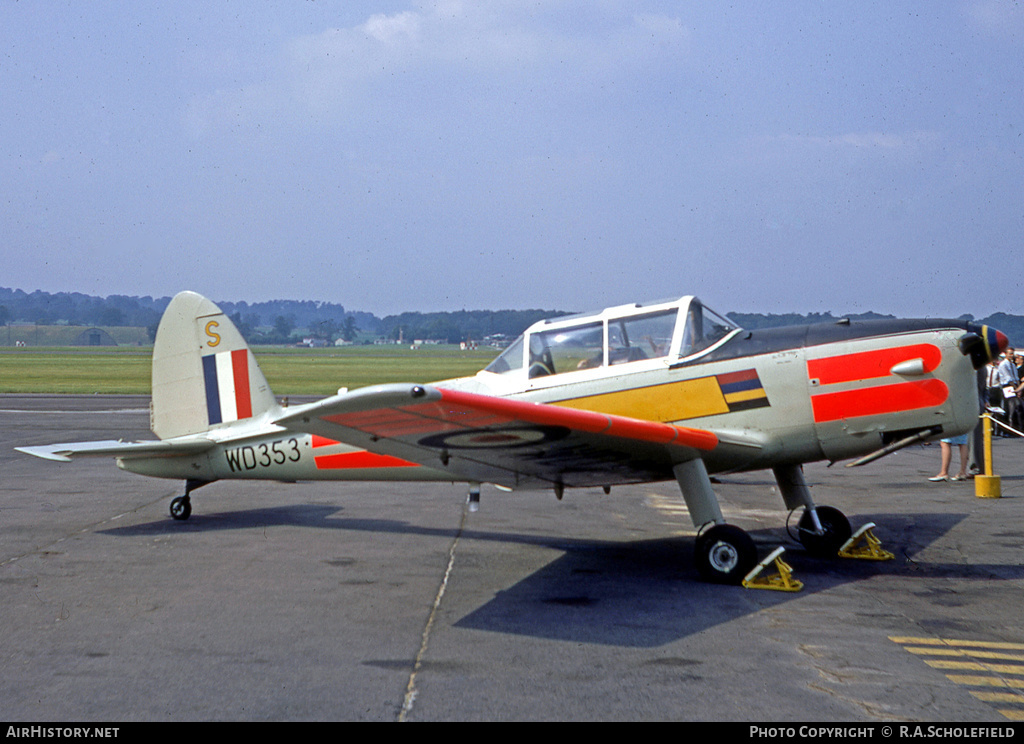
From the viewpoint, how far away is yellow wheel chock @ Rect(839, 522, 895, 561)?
298 inches

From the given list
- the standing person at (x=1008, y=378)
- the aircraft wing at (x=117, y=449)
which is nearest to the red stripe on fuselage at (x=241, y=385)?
the aircraft wing at (x=117, y=449)

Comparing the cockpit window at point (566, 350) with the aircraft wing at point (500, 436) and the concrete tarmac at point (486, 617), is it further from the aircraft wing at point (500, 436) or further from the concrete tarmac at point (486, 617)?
the concrete tarmac at point (486, 617)

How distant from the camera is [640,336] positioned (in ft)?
24.3

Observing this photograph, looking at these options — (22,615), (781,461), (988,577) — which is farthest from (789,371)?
(22,615)

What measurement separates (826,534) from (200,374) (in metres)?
6.68

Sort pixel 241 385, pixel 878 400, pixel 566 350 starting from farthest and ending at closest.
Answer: pixel 241 385 → pixel 566 350 → pixel 878 400

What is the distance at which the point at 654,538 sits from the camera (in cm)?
862

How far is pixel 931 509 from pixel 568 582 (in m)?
5.72

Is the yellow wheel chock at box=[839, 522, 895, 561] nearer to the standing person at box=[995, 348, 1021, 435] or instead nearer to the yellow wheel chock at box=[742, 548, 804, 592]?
the yellow wheel chock at box=[742, 548, 804, 592]

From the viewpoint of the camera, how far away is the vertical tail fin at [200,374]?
9.31 m

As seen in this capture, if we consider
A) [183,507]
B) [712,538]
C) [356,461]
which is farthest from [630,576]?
[183,507]

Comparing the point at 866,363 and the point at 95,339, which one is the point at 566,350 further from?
the point at 95,339

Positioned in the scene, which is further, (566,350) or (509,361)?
(509,361)

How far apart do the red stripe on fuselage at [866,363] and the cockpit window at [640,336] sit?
3.92 ft
